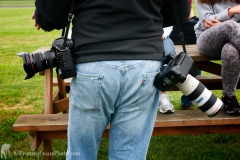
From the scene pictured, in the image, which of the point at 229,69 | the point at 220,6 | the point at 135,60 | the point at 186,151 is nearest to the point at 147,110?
the point at 135,60

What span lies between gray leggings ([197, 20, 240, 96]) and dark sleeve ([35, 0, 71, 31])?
1.42m

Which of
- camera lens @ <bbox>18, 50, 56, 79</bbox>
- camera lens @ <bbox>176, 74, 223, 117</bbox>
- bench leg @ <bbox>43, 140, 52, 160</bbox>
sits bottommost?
bench leg @ <bbox>43, 140, 52, 160</bbox>

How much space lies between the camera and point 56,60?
68.1 inches

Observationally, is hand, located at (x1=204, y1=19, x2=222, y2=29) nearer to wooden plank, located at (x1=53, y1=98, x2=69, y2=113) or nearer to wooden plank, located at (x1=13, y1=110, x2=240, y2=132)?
wooden plank, located at (x1=13, y1=110, x2=240, y2=132)

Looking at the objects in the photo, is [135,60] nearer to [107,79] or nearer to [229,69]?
[107,79]

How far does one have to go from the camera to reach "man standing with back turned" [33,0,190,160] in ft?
5.28

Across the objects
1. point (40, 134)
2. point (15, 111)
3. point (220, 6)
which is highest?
point (220, 6)

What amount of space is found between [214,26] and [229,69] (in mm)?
354

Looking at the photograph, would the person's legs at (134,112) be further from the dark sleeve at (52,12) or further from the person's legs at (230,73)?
the person's legs at (230,73)

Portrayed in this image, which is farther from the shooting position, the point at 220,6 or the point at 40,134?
the point at 220,6

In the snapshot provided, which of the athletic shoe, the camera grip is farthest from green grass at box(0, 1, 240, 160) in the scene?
the camera grip

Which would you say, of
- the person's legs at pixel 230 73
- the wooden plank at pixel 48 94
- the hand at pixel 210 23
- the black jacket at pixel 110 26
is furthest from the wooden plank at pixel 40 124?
the hand at pixel 210 23

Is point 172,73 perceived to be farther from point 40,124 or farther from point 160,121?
point 40,124

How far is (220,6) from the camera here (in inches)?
123
